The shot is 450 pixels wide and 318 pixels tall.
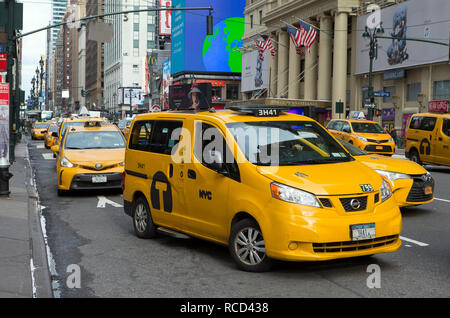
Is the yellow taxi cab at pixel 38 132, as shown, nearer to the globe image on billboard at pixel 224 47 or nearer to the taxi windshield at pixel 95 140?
the taxi windshield at pixel 95 140

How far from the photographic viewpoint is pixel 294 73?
191 ft

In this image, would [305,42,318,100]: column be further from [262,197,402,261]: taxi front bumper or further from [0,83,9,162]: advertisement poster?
[262,197,402,261]: taxi front bumper

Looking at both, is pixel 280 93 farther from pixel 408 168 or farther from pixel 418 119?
pixel 408 168

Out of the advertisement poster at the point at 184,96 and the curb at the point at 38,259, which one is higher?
the advertisement poster at the point at 184,96

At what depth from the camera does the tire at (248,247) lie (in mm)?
6699

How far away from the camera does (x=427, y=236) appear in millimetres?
8992

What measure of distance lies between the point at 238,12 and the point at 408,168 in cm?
10095

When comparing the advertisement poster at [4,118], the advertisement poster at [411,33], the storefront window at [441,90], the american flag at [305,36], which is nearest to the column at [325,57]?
the advertisement poster at [411,33]

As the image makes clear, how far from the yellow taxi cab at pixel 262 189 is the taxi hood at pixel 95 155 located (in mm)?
5469

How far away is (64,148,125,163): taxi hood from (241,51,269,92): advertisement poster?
178 feet

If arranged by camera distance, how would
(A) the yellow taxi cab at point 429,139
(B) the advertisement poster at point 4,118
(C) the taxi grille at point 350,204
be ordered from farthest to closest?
(A) the yellow taxi cab at point 429,139 → (B) the advertisement poster at point 4,118 → (C) the taxi grille at point 350,204

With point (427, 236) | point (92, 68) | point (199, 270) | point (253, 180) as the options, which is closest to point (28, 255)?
point (199, 270)

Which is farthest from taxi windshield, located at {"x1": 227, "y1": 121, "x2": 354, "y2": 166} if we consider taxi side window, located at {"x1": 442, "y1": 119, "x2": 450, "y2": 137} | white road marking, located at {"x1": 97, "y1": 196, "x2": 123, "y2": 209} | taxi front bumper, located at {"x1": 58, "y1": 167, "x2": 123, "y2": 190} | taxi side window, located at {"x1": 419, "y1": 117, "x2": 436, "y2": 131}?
taxi side window, located at {"x1": 419, "y1": 117, "x2": 436, "y2": 131}

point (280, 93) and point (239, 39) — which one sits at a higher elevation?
point (239, 39)
